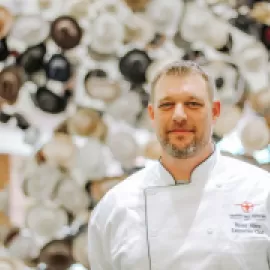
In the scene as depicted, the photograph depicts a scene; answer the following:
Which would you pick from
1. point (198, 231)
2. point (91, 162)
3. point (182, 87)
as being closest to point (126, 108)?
point (91, 162)

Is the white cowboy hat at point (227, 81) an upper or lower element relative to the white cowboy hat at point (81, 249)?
upper

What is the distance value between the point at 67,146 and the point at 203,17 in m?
0.67

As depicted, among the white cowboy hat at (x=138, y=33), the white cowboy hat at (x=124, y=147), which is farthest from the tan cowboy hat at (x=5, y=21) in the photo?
the white cowboy hat at (x=124, y=147)

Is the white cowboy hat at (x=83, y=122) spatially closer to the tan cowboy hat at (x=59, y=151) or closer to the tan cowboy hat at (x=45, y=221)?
the tan cowboy hat at (x=59, y=151)

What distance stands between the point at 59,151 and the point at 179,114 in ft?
2.51

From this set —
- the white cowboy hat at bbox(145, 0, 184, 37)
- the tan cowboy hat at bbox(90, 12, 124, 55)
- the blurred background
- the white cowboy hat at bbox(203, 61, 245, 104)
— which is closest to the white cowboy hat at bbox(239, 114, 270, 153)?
the blurred background

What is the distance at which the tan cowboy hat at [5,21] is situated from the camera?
1.84 meters

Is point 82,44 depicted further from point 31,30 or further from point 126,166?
point 126,166

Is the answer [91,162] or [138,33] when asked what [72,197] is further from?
[138,33]

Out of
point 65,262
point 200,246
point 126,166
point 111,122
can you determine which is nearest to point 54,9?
point 111,122

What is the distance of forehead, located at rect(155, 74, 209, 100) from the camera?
1.14m

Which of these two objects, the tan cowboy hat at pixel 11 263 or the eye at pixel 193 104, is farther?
the tan cowboy hat at pixel 11 263

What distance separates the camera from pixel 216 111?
1212mm

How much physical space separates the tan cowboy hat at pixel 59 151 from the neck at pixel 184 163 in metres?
0.65
